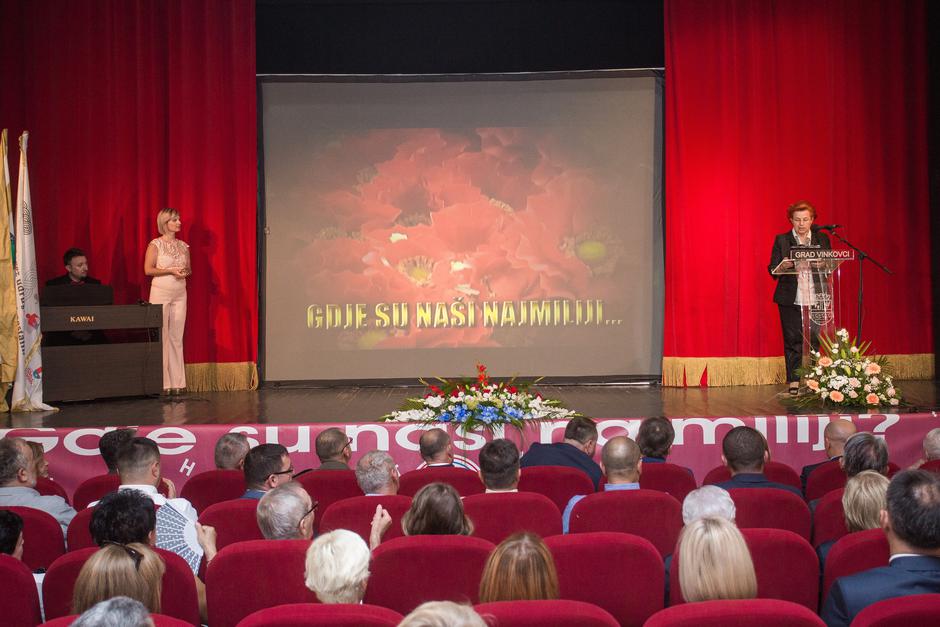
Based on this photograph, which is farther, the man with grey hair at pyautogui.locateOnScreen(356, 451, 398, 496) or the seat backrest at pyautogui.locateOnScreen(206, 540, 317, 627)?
the man with grey hair at pyautogui.locateOnScreen(356, 451, 398, 496)

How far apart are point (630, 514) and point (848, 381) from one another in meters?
3.63

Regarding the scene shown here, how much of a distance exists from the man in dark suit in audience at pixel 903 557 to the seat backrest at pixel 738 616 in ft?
1.27

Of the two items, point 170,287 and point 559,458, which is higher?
point 170,287

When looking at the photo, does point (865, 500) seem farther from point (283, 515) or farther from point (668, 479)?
point (283, 515)

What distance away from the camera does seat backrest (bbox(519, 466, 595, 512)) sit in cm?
410

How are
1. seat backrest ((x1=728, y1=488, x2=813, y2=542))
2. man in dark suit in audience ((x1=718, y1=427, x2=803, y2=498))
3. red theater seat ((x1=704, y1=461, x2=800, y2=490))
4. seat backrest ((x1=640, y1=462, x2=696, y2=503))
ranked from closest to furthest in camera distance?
seat backrest ((x1=728, y1=488, x2=813, y2=542)), man in dark suit in audience ((x1=718, y1=427, x2=803, y2=498)), seat backrest ((x1=640, y1=462, x2=696, y2=503)), red theater seat ((x1=704, y1=461, x2=800, y2=490))

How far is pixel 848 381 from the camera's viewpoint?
21.0ft

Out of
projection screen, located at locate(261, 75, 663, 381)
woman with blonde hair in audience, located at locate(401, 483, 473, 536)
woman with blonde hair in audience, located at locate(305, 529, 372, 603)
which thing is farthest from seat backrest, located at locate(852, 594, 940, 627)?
projection screen, located at locate(261, 75, 663, 381)

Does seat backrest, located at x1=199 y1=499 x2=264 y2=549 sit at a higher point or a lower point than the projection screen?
lower

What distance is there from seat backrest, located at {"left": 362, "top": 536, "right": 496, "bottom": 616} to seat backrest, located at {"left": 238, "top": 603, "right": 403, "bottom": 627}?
57 centimetres

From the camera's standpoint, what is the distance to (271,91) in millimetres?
9320

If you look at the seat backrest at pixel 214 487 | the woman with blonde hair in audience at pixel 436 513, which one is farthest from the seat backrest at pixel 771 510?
the seat backrest at pixel 214 487

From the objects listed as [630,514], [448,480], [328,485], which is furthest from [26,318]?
[630,514]

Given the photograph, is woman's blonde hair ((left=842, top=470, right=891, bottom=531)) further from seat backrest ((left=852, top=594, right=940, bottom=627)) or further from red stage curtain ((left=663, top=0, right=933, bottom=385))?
Result: red stage curtain ((left=663, top=0, right=933, bottom=385))
